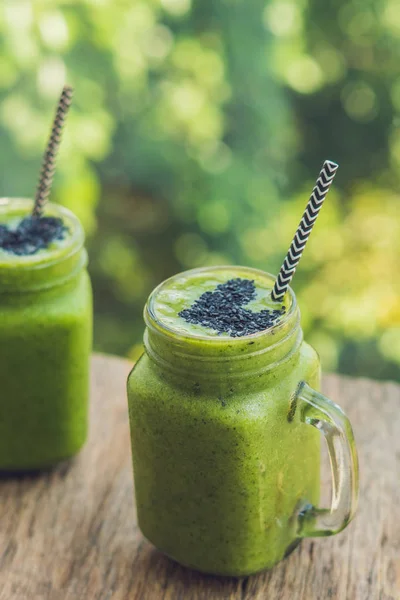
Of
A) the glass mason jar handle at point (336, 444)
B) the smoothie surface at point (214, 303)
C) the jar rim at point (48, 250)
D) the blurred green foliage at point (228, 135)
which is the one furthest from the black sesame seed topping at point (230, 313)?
the blurred green foliage at point (228, 135)

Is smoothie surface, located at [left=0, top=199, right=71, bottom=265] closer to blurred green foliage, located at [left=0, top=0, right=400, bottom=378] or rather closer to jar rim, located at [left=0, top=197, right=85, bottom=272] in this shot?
jar rim, located at [left=0, top=197, right=85, bottom=272]

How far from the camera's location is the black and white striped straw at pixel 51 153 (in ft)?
4.89

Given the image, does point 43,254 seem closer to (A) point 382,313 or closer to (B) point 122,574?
(B) point 122,574

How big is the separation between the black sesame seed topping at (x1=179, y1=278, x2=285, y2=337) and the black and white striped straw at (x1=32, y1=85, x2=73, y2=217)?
0.40 m

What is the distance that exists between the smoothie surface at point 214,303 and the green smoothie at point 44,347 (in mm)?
229

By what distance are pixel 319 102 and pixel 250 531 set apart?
5.83ft

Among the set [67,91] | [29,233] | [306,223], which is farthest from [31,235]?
[306,223]

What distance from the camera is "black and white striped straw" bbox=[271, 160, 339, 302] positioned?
1229mm

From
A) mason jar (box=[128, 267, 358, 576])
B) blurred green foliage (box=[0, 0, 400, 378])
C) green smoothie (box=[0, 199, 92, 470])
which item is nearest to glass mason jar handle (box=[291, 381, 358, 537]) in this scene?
mason jar (box=[128, 267, 358, 576])

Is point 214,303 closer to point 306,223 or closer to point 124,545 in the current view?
point 306,223

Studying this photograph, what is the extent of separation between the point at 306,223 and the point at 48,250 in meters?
0.49

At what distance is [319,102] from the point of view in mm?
2760

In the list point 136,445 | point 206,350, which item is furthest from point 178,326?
point 136,445

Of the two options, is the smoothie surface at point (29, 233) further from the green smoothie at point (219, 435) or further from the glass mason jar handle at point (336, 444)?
the glass mason jar handle at point (336, 444)
